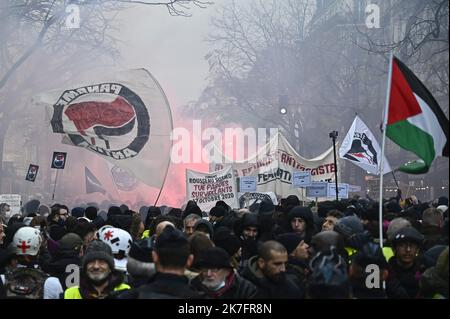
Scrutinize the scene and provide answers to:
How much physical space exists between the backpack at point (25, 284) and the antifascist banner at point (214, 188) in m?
10.0

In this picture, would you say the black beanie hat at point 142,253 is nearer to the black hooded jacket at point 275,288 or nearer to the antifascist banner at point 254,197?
the black hooded jacket at point 275,288

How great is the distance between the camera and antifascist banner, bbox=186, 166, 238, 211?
15.8 m

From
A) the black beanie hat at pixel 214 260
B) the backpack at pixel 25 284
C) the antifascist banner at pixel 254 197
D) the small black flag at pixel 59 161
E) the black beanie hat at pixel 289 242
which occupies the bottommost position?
the backpack at pixel 25 284

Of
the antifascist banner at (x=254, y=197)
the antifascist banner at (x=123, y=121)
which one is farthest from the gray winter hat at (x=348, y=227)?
the antifascist banner at (x=254, y=197)

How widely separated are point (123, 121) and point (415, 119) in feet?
21.6

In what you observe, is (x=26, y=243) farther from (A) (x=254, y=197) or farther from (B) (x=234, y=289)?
(A) (x=254, y=197)

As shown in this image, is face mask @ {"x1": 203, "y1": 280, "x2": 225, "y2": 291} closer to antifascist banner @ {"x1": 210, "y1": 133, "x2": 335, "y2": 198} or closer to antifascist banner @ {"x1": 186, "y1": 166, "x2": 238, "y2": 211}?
antifascist banner @ {"x1": 186, "y1": 166, "x2": 238, "y2": 211}

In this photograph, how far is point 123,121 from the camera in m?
12.2

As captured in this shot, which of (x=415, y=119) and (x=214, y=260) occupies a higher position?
(x=415, y=119)

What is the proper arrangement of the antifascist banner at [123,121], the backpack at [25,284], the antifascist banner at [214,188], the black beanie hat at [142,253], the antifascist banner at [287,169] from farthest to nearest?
the antifascist banner at [287,169]
the antifascist banner at [214,188]
the antifascist banner at [123,121]
the black beanie hat at [142,253]
the backpack at [25,284]

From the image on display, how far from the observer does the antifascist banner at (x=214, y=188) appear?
51.7 feet

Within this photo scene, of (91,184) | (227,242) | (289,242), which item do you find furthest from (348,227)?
(91,184)
